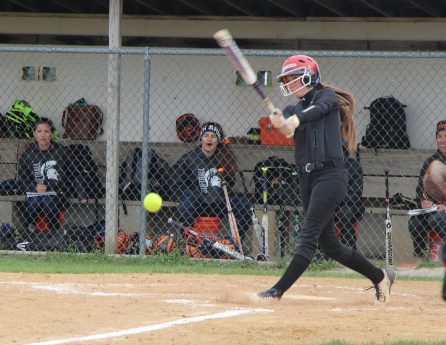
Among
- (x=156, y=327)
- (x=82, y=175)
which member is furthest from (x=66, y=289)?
(x=82, y=175)

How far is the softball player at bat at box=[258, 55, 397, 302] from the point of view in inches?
315

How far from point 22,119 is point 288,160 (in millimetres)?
3508

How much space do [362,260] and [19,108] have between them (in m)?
7.04

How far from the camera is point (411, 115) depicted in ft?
45.5

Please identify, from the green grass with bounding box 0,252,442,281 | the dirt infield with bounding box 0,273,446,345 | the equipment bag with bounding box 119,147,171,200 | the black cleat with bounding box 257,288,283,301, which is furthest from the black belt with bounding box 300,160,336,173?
the equipment bag with bounding box 119,147,171,200

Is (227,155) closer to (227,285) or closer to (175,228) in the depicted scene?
(175,228)

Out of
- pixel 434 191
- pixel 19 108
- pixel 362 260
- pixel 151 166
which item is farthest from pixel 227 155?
pixel 434 191

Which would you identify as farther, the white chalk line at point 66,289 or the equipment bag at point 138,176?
the equipment bag at point 138,176

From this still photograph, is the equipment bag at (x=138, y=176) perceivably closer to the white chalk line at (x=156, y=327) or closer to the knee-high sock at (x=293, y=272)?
the knee-high sock at (x=293, y=272)

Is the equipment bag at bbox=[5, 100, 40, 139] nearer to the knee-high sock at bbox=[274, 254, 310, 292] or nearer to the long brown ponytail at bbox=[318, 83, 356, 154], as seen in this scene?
the long brown ponytail at bbox=[318, 83, 356, 154]

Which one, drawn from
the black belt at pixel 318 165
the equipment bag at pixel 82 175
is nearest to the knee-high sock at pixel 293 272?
the black belt at pixel 318 165

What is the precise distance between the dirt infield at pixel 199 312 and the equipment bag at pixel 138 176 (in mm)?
2855

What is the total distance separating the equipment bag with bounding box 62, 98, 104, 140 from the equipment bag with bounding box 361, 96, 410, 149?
359cm

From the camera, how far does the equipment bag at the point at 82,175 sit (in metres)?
13.2
